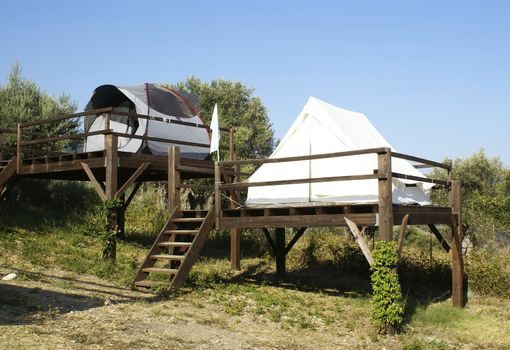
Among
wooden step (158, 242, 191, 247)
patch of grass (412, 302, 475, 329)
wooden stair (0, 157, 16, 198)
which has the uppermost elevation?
wooden stair (0, 157, 16, 198)

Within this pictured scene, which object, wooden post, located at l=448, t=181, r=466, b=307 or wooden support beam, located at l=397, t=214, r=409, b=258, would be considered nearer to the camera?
wooden support beam, located at l=397, t=214, r=409, b=258

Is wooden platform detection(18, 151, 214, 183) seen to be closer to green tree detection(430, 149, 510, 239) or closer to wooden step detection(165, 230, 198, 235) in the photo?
wooden step detection(165, 230, 198, 235)

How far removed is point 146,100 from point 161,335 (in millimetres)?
9789

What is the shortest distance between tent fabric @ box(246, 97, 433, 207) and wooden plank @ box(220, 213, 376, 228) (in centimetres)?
135

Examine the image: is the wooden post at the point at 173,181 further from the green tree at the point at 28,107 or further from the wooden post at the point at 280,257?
the green tree at the point at 28,107

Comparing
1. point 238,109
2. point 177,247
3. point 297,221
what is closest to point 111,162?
point 177,247

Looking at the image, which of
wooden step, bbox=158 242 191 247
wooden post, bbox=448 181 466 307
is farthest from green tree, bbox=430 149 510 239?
wooden step, bbox=158 242 191 247

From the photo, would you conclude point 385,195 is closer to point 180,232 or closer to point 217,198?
point 217,198

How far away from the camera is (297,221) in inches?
445

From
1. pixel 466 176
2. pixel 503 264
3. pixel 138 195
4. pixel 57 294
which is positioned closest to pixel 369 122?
pixel 503 264

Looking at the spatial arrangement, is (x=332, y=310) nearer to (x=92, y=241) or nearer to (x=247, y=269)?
(x=247, y=269)

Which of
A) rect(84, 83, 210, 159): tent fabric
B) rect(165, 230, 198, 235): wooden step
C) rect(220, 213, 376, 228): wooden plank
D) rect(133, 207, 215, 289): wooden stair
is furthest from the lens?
rect(84, 83, 210, 159): tent fabric

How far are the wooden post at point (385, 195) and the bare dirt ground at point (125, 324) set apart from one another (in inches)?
69.0

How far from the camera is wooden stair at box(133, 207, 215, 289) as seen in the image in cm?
1150
